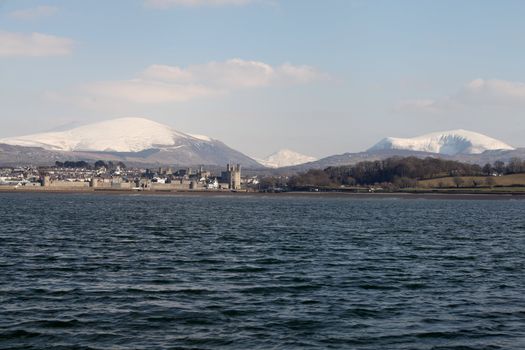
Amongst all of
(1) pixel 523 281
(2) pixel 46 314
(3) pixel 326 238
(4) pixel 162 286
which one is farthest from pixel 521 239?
(2) pixel 46 314

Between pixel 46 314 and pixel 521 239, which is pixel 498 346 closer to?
pixel 46 314

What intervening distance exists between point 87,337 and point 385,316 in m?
11.0

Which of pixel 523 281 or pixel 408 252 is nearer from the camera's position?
pixel 523 281

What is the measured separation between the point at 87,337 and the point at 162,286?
1015 cm

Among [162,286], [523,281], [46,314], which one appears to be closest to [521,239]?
[523,281]

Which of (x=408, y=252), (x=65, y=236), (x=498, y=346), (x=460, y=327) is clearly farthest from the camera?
(x=65, y=236)

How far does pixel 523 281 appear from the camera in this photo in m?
39.0

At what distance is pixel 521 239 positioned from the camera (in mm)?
68125

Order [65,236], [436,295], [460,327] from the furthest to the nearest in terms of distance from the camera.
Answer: [65,236] < [436,295] < [460,327]

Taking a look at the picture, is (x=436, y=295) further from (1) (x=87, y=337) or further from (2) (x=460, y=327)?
(1) (x=87, y=337)

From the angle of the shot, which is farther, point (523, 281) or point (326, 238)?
point (326, 238)

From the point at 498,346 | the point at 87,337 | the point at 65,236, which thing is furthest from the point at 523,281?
the point at 65,236

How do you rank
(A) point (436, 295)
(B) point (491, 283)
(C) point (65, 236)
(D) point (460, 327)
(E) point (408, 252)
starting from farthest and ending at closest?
1. (C) point (65, 236)
2. (E) point (408, 252)
3. (B) point (491, 283)
4. (A) point (436, 295)
5. (D) point (460, 327)

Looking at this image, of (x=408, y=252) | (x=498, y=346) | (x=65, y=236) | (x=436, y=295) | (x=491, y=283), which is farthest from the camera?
(x=65, y=236)
